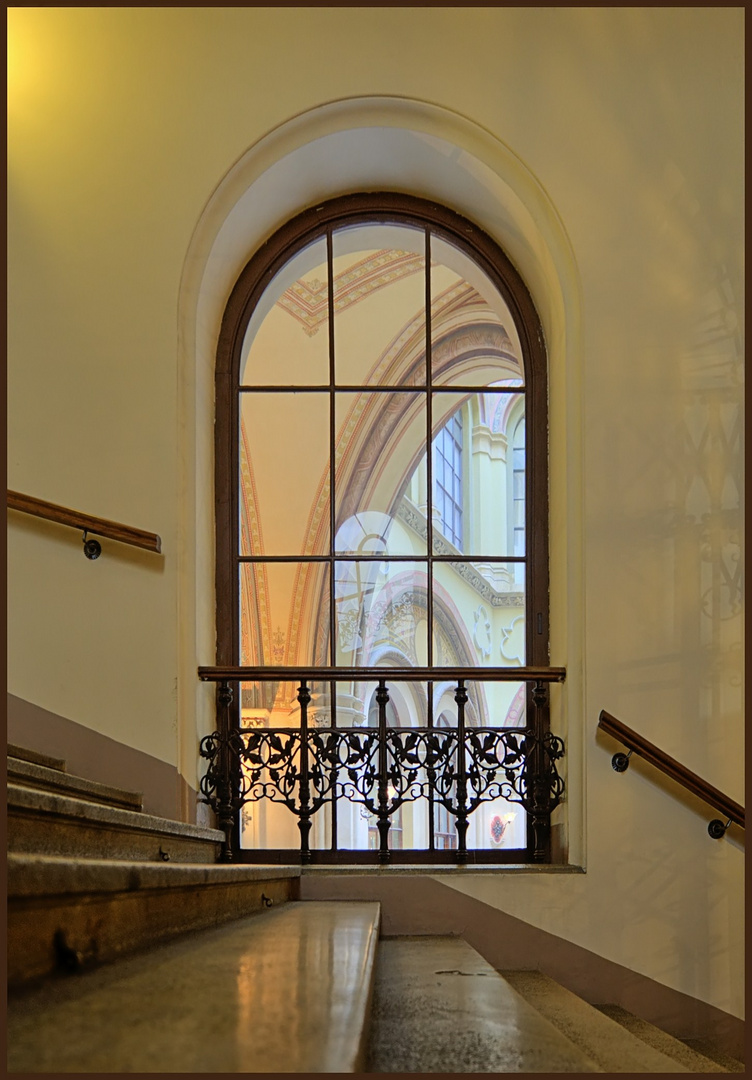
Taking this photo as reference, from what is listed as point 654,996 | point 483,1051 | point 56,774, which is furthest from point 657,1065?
point 654,996

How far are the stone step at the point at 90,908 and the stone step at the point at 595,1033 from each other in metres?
0.81

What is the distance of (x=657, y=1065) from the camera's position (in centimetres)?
215

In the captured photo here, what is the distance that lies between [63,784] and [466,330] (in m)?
3.15

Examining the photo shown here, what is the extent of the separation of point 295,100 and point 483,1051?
13.1 feet

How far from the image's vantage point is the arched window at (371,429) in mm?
4883

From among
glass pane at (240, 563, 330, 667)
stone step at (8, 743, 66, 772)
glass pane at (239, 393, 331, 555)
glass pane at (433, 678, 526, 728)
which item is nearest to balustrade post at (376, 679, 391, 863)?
glass pane at (240, 563, 330, 667)

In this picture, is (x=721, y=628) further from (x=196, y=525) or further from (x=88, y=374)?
(x=88, y=374)

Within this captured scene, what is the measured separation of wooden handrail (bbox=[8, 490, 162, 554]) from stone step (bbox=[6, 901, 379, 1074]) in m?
2.32

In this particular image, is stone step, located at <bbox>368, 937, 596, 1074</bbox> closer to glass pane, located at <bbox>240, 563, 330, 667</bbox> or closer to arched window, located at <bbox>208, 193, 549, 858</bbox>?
arched window, located at <bbox>208, 193, 549, 858</bbox>

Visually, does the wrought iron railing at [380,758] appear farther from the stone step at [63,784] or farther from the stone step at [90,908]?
the stone step at [90,908]

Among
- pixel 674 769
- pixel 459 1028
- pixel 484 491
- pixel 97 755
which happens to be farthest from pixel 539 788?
pixel 484 491

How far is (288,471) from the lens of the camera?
5344 millimetres

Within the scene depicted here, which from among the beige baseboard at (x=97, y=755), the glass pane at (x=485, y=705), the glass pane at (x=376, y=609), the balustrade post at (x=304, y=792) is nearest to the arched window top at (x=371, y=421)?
the glass pane at (x=376, y=609)

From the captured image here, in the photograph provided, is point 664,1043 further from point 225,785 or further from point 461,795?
point 225,785
